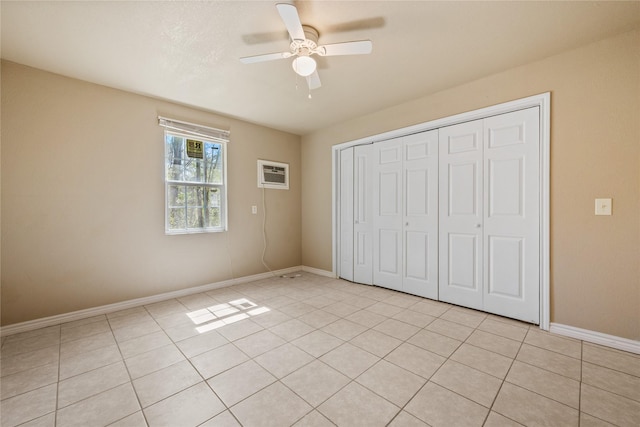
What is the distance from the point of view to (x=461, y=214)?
3020 millimetres

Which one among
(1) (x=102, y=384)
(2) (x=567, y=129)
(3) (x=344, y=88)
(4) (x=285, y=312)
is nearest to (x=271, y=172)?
(3) (x=344, y=88)

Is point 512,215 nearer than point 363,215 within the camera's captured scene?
Yes

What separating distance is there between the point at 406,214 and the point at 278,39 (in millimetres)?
2500

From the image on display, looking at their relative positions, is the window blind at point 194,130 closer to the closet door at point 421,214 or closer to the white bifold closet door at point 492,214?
the closet door at point 421,214

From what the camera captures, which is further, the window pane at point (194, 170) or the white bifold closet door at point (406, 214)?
the window pane at point (194, 170)

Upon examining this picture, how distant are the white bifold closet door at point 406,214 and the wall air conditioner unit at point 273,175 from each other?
1678 millimetres

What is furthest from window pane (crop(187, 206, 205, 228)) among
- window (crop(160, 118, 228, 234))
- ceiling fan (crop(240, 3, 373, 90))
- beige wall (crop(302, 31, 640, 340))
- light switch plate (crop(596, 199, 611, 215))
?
light switch plate (crop(596, 199, 611, 215))

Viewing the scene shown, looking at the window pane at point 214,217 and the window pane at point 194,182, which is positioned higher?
the window pane at point 194,182

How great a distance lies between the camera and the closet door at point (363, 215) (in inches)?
155

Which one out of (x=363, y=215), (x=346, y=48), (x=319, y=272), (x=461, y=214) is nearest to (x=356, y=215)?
(x=363, y=215)

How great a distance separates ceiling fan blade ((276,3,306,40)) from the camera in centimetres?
153

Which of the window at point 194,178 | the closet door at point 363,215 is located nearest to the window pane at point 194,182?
the window at point 194,178

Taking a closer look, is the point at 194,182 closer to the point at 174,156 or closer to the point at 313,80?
the point at 174,156

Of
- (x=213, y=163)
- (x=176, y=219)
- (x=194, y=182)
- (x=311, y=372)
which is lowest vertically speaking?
(x=311, y=372)
